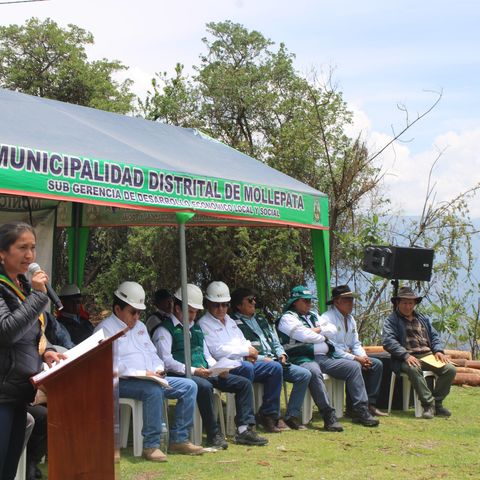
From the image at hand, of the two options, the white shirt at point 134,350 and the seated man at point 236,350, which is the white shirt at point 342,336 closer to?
the seated man at point 236,350

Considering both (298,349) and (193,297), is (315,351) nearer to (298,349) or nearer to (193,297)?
(298,349)

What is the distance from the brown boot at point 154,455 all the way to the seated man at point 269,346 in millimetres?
1837

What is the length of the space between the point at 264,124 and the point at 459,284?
5.07m

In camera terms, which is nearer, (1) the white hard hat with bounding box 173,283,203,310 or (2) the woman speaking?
(2) the woman speaking

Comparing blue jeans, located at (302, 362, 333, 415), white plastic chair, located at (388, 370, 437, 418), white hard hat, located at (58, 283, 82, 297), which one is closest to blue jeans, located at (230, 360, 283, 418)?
blue jeans, located at (302, 362, 333, 415)

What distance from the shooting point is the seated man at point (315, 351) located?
8344mm

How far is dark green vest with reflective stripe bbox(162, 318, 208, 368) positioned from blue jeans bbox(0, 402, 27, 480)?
303cm

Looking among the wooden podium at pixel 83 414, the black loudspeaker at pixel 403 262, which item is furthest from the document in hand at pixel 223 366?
the wooden podium at pixel 83 414

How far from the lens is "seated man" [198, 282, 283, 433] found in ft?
24.7

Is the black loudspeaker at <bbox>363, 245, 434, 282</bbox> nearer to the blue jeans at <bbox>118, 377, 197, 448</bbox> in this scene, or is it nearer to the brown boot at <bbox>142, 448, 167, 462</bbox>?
the blue jeans at <bbox>118, 377, 197, 448</bbox>

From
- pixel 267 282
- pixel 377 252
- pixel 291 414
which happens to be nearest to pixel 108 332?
pixel 291 414

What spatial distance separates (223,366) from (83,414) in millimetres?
3660

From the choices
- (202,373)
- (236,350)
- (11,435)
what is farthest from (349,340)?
(11,435)

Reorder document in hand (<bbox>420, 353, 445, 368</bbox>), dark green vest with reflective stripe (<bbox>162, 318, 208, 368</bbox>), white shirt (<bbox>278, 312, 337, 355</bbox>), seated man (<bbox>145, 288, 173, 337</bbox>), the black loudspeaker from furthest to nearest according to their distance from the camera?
the black loudspeaker → document in hand (<bbox>420, 353, 445, 368</bbox>) → white shirt (<bbox>278, 312, 337, 355</bbox>) → seated man (<bbox>145, 288, 173, 337</bbox>) → dark green vest with reflective stripe (<bbox>162, 318, 208, 368</bbox>)
